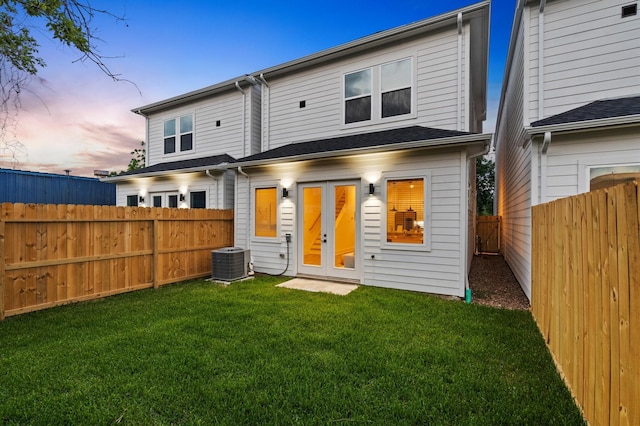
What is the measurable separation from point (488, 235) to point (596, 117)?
9318 millimetres

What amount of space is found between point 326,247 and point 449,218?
9.26ft

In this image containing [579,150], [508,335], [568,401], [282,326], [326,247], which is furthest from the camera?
[326,247]

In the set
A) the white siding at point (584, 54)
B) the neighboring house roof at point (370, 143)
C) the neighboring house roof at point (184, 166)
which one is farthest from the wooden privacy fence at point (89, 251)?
the white siding at point (584, 54)

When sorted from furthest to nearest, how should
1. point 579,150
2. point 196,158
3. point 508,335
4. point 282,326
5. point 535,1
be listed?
point 196,158, point 535,1, point 579,150, point 282,326, point 508,335

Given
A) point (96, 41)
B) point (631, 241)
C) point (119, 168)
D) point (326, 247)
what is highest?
point (119, 168)

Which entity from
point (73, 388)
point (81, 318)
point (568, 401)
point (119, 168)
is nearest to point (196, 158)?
point (81, 318)

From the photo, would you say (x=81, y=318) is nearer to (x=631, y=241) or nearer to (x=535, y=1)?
(x=631, y=241)

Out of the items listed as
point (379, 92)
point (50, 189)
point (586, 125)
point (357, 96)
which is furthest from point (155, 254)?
point (50, 189)

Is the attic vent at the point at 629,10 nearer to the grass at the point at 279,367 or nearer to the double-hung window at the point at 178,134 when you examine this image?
the grass at the point at 279,367

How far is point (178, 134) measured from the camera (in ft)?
38.0

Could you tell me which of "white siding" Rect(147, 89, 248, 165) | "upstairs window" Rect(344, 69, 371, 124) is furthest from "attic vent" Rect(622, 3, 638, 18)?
"white siding" Rect(147, 89, 248, 165)

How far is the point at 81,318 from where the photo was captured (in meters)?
4.52

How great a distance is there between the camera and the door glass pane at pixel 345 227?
6961 mm

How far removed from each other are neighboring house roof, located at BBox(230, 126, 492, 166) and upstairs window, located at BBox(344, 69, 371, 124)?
560mm
